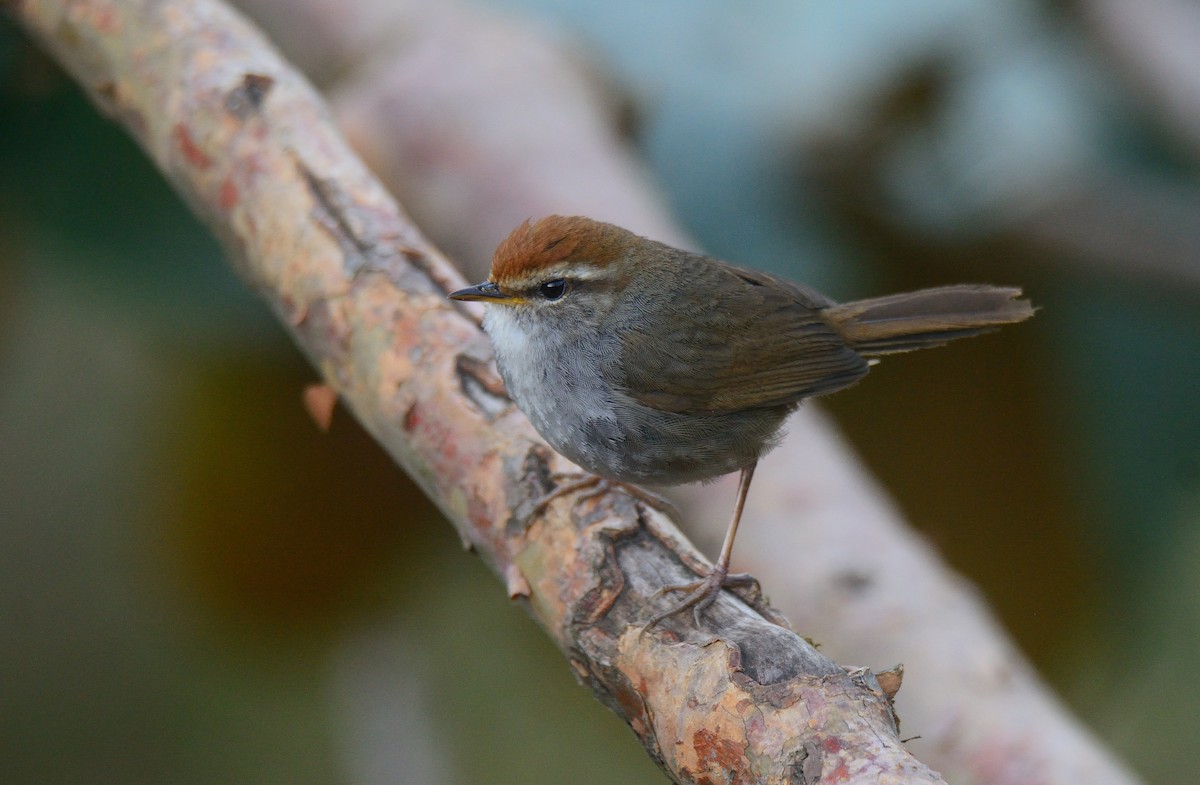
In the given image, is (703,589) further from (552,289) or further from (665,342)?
(552,289)

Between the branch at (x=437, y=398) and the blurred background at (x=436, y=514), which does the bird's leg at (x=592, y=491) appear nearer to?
the branch at (x=437, y=398)

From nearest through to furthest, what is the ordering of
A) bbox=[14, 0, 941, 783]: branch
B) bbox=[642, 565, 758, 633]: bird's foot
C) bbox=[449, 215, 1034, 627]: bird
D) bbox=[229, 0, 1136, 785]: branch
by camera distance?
bbox=[14, 0, 941, 783]: branch → bbox=[642, 565, 758, 633]: bird's foot → bbox=[449, 215, 1034, 627]: bird → bbox=[229, 0, 1136, 785]: branch

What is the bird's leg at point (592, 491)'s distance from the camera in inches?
93.4

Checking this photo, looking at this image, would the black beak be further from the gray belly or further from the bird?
the gray belly

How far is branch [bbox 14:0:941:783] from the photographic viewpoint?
1.74 meters

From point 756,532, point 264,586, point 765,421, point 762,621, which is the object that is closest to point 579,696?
point 264,586

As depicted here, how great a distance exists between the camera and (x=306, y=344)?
2.80 meters

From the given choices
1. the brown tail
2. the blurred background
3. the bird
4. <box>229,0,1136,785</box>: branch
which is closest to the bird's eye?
the bird

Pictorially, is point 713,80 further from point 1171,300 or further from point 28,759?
point 28,759

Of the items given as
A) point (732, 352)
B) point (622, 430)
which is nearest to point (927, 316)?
point (732, 352)

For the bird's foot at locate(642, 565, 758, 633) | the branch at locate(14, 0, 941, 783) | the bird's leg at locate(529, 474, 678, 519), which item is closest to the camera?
the branch at locate(14, 0, 941, 783)

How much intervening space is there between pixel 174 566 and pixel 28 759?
102 cm

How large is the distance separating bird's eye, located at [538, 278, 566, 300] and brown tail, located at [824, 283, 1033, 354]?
720 millimetres

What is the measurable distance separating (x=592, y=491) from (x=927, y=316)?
99 centimetres
